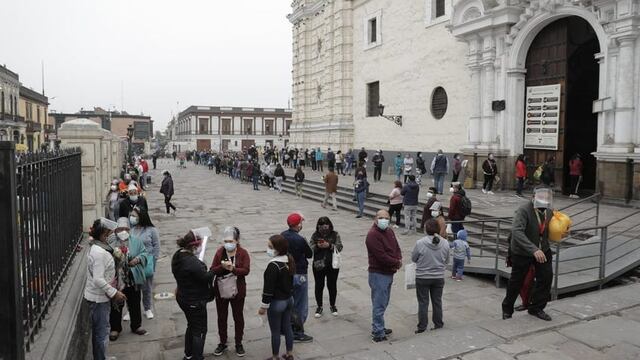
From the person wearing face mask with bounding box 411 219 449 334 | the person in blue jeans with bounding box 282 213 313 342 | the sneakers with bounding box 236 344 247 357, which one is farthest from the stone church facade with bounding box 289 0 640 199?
the sneakers with bounding box 236 344 247 357

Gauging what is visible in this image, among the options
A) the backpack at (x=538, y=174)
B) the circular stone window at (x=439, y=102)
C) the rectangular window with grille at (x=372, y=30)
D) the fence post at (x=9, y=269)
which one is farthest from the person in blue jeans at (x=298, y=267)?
the rectangular window with grille at (x=372, y=30)

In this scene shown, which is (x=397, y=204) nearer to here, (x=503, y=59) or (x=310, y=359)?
(x=503, y=59)

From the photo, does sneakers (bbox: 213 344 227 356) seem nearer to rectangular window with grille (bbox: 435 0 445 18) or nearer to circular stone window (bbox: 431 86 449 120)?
circular stone window (bbox: 431 86 449 120)

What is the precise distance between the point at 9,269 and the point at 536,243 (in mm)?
5348

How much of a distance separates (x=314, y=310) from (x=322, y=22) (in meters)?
28.0

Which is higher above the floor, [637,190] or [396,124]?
[396,124]

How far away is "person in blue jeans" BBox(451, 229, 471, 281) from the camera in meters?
9.00

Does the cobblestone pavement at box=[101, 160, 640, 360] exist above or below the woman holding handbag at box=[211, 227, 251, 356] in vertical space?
below

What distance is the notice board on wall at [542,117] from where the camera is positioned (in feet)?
53.0

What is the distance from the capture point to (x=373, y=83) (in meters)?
27.7

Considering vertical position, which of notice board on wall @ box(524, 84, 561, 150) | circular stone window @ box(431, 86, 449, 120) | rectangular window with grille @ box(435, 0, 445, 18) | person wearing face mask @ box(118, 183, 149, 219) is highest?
rectangular window with grille @ box(435, 0, 445, 18)

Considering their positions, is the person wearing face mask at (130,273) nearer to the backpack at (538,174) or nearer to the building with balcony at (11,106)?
the backpack at (538,174)

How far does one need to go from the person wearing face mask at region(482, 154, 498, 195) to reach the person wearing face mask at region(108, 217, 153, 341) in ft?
42.8

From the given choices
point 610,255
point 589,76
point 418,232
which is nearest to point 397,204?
point 418,232
